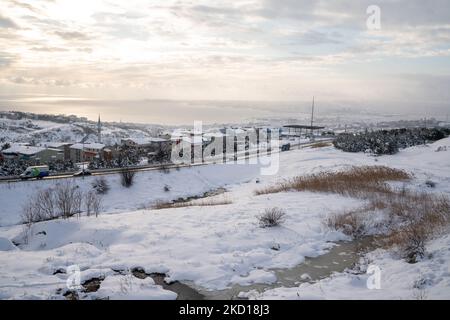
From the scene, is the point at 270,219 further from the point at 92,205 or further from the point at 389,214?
the point at 92,205

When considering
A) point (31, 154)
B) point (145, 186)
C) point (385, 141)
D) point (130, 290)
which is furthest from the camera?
point (31, 154)

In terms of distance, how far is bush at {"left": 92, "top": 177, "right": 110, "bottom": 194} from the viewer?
30422 millimetres

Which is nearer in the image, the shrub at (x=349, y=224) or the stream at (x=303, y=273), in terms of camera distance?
the stream at (x=303, y=273)

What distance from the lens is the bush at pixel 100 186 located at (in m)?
30.4

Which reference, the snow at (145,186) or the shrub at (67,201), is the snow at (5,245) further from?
the snow at (145,186)

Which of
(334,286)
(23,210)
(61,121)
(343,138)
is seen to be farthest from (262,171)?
(61,121)

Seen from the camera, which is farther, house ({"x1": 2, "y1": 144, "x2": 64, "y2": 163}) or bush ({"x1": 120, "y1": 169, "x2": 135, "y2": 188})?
house ({"x1": 2, "y1": 144, "x2": 64, "y2": 163})

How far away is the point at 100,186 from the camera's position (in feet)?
101

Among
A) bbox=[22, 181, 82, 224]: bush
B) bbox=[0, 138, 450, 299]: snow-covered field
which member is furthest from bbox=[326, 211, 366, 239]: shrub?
bbox=[22, 181, 82, 224]: bush

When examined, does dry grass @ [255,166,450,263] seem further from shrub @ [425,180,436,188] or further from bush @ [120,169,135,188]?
bush @ [120,169,135,188]

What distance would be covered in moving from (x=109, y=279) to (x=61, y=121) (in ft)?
563

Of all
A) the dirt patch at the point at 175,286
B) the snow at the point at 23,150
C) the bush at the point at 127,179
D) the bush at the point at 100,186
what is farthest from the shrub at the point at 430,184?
the snow at the point at 23,150

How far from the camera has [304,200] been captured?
52.4 feet

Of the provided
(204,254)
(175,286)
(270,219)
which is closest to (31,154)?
(270,219)
